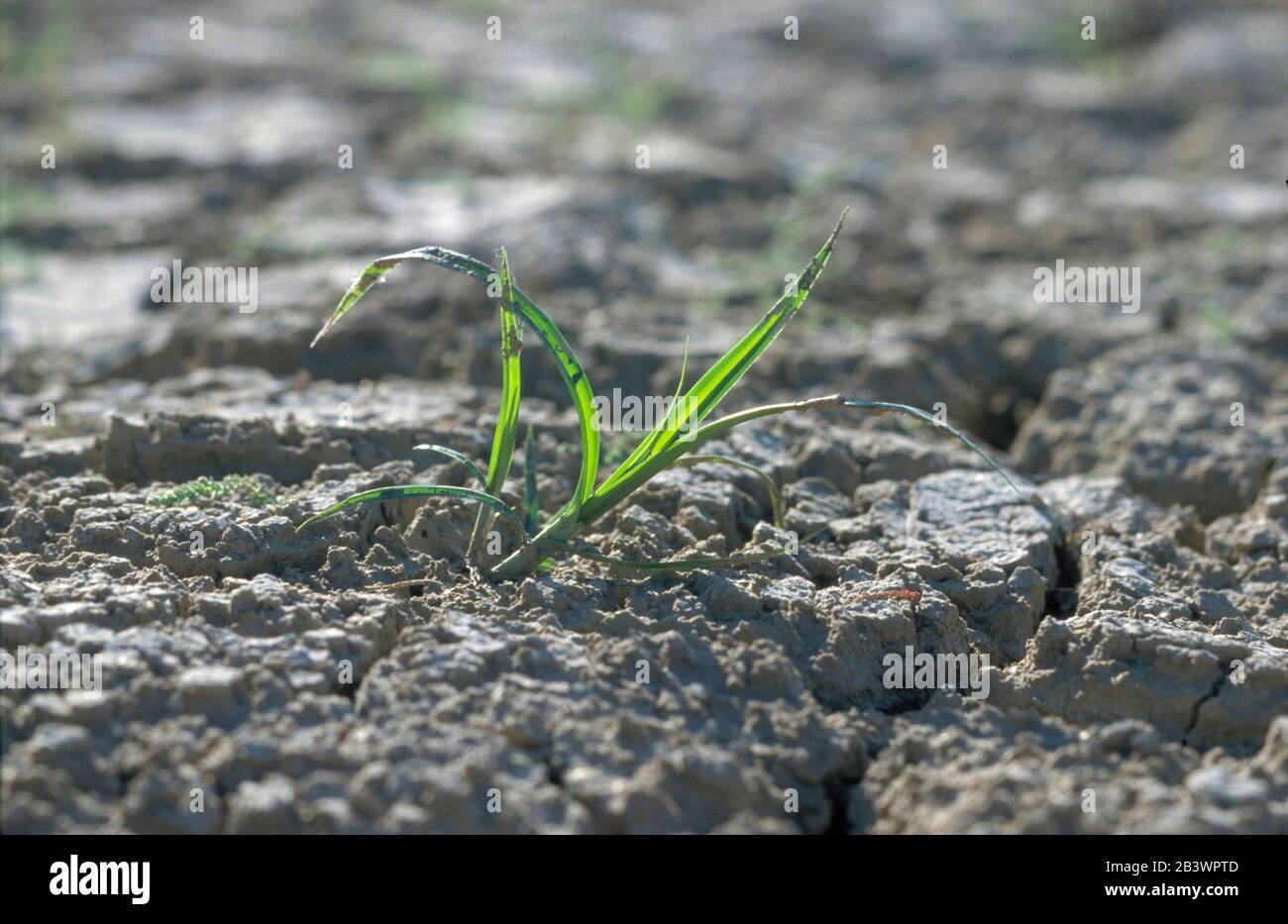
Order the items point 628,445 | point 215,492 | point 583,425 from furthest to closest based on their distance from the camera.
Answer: point 628,445
point 215,492
point 583,425

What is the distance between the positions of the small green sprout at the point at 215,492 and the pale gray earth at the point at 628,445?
22 mm

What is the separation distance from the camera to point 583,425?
2424mm

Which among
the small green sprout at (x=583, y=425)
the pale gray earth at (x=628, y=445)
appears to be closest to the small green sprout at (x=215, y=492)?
the pale gray earth at (x=628, y=445)

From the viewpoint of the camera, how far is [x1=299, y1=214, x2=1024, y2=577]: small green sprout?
234 cm

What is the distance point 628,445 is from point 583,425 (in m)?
0.67

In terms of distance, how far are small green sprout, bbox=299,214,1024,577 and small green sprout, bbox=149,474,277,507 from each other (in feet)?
0.55

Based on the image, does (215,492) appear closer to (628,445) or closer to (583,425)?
(583,425)

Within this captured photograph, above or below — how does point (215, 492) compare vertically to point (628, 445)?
below

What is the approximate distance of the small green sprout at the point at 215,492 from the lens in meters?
2.64

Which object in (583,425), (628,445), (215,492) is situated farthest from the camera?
(628,445)

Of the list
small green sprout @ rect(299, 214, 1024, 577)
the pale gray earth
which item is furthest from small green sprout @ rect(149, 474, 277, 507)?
small green sprout @ rect(299, 214, 1024, 577)

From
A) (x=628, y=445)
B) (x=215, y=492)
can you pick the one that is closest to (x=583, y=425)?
(x=628, y=445)
